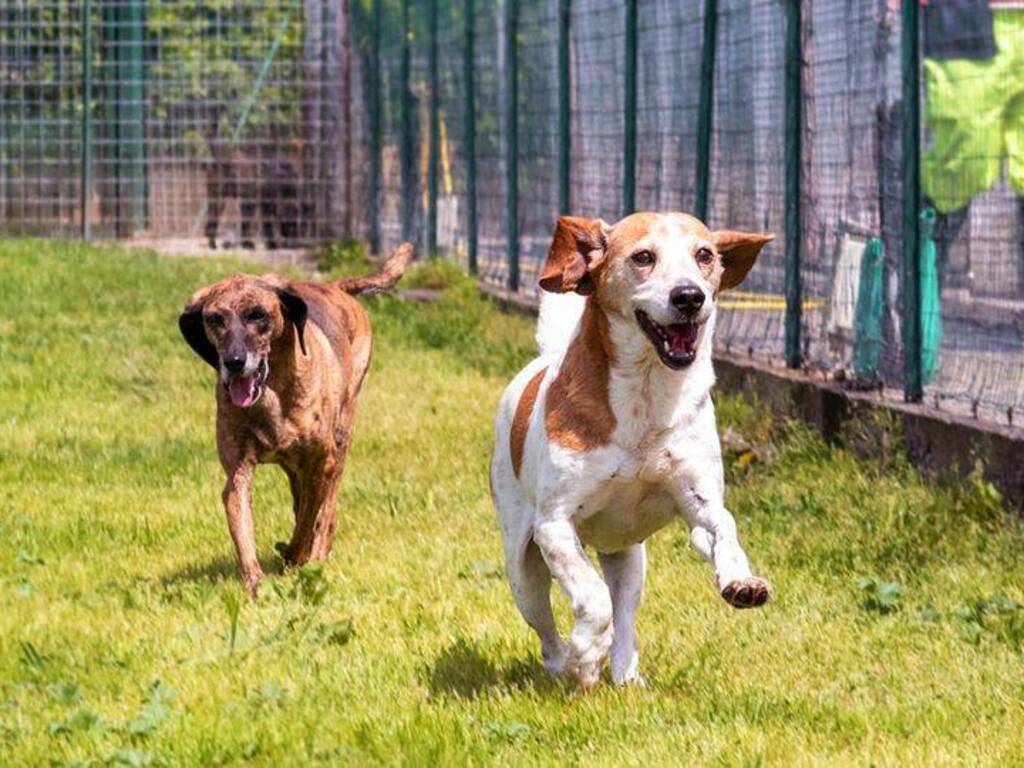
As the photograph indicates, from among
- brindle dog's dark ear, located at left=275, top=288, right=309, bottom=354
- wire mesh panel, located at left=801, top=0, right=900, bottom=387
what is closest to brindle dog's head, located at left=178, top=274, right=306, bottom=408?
brindle dog's dark ear, located at left=275, top=288, right=309, bottom=354

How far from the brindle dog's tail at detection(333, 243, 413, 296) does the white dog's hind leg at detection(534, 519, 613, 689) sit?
3844 mm

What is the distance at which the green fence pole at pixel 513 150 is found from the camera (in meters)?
16.6

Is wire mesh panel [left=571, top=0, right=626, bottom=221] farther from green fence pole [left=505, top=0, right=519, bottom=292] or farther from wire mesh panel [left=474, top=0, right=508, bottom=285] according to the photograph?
wire mesh panel [left=474, top=0, right=508, bottom=285]

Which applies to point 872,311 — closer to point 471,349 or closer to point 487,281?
point 471,349

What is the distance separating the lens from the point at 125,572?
25.2 ft

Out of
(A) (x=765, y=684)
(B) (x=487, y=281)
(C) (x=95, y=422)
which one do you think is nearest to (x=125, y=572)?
(A) (x=765, y=684)

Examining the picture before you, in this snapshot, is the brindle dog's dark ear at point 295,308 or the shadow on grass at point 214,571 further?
the brindle dog's dark ear at point 295,308

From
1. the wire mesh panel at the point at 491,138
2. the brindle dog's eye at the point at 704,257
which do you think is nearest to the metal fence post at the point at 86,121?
the wire mesh panel at the point at 491,138

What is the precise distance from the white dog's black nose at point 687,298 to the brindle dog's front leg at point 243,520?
2.45 metres

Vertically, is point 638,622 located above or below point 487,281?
below

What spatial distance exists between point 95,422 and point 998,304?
4872 millimetres

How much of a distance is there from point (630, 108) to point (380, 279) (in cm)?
417

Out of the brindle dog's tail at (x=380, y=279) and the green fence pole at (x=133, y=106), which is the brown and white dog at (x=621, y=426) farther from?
the green fence pole at (x=133, y=106)

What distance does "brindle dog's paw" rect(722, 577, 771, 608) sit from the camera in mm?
5188
